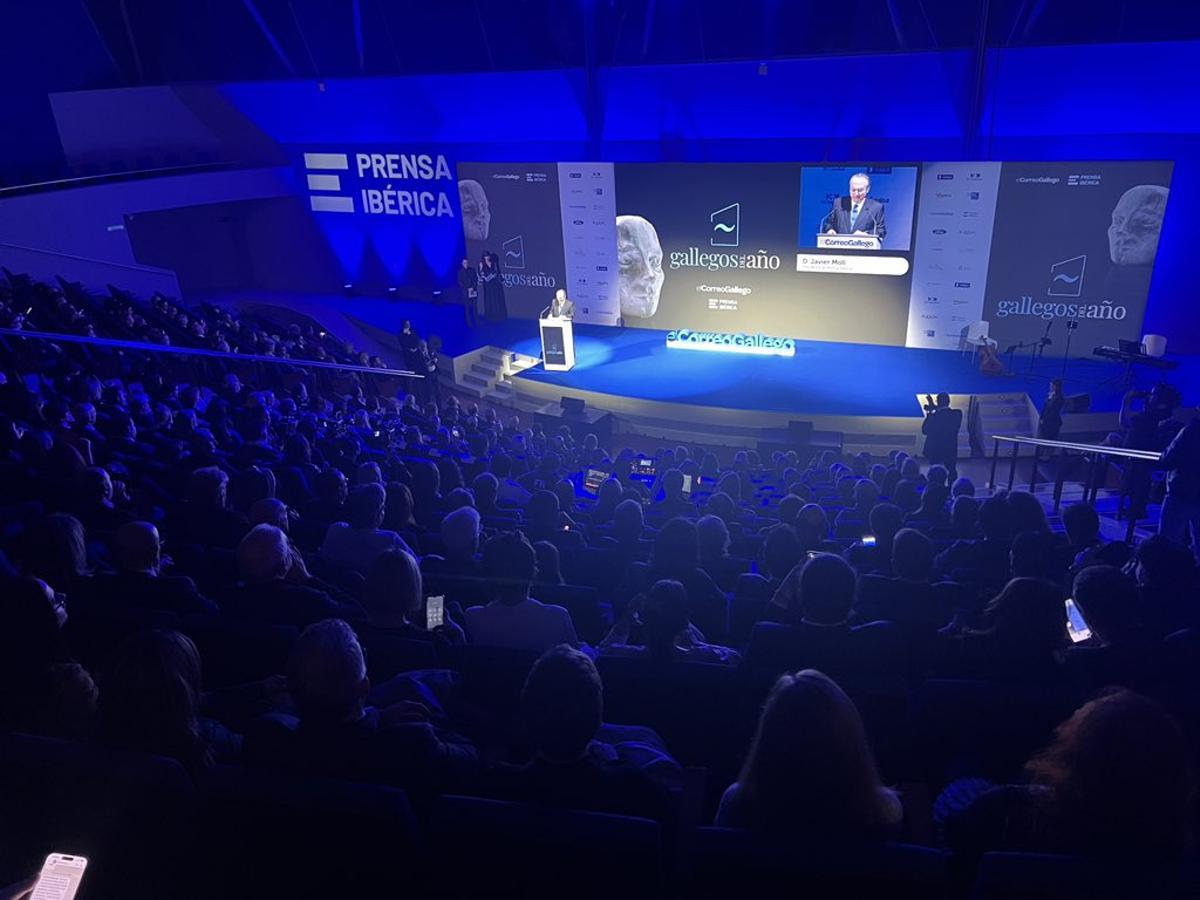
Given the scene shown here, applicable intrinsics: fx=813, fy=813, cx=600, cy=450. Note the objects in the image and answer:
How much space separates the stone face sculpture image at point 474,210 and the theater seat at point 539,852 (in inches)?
575

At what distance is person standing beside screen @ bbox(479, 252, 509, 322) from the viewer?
15547 mm

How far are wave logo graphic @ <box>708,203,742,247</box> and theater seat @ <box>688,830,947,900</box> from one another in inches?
496

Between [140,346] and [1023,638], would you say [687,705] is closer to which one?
[1023,638]

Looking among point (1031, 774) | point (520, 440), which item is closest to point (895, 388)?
point (520, 440)

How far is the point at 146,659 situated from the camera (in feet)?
7.46

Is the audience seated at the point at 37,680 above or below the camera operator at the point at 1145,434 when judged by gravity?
above

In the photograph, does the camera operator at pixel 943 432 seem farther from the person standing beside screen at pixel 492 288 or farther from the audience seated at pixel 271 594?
the person standing beside screen at pixel 492 288

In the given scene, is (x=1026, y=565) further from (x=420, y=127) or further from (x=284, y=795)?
(x=420, y=127)

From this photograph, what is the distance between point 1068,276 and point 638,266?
6713mm

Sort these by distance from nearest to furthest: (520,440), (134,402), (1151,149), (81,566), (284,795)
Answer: (284,795) < (81,566) < (134,402) < (520,440) < (1151,149)

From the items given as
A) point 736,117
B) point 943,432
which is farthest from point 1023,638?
point 736,117

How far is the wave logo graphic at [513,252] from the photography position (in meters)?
15.4

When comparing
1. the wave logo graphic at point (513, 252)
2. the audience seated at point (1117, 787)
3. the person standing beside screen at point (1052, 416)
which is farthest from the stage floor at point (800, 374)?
the audience seated at point (1117, 787)

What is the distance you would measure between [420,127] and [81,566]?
13785mm
